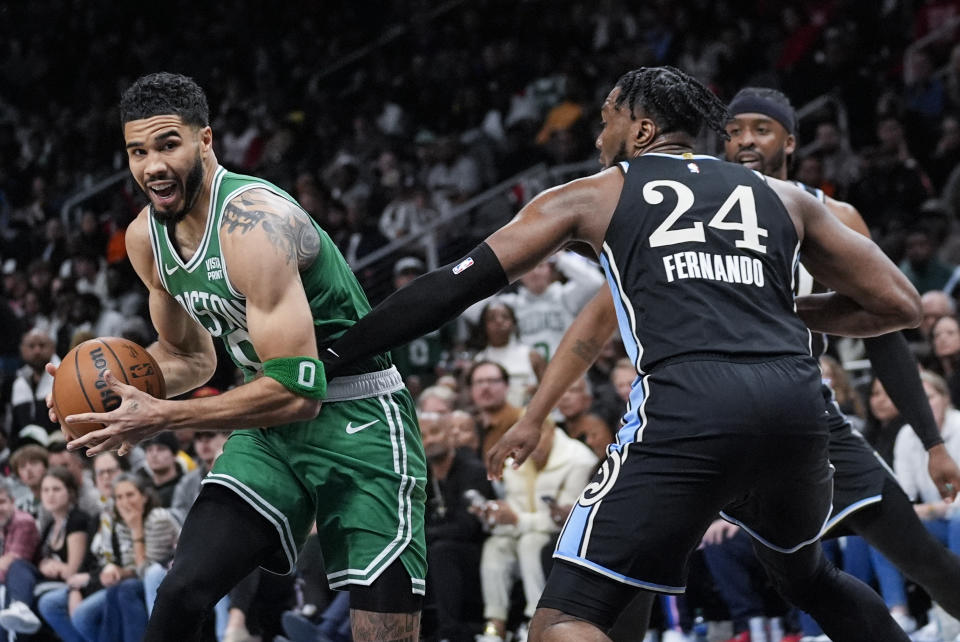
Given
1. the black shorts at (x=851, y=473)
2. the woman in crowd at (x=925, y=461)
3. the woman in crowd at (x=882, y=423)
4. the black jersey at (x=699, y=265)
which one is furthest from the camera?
the woman in crowd at (x=882, y=423)

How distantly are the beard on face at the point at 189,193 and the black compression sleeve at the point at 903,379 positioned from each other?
7.67 feet

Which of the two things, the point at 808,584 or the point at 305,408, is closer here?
the point at 305,408

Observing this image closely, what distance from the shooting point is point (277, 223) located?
12.8ft

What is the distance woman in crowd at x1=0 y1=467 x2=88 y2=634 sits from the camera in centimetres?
809

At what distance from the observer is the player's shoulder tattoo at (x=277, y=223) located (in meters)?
3.87

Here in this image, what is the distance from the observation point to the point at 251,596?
7.52 metres

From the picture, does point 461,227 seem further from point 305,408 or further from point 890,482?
point 305,408

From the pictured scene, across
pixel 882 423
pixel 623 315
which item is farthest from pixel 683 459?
pixel 882 423

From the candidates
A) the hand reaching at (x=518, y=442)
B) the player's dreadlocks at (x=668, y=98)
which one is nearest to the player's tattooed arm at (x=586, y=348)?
the hand reaching at (x=518, y=442)

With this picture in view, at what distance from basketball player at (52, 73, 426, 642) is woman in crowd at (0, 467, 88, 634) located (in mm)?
4594

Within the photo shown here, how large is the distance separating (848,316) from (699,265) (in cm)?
80

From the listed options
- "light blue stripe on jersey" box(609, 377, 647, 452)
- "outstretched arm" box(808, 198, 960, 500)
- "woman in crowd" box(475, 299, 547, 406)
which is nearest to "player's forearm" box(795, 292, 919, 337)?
"outstretched arm" box(808, 198, 960, 500)

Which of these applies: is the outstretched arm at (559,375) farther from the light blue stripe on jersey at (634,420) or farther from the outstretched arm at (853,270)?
the outstretched arm at (853,270)

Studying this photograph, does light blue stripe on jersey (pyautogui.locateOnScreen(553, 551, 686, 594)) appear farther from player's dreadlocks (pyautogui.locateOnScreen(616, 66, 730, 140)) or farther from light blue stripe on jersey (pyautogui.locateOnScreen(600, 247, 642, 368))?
player's dreadlocks (pyautogui.locateOnScreen(616, 66, 730, 140))
